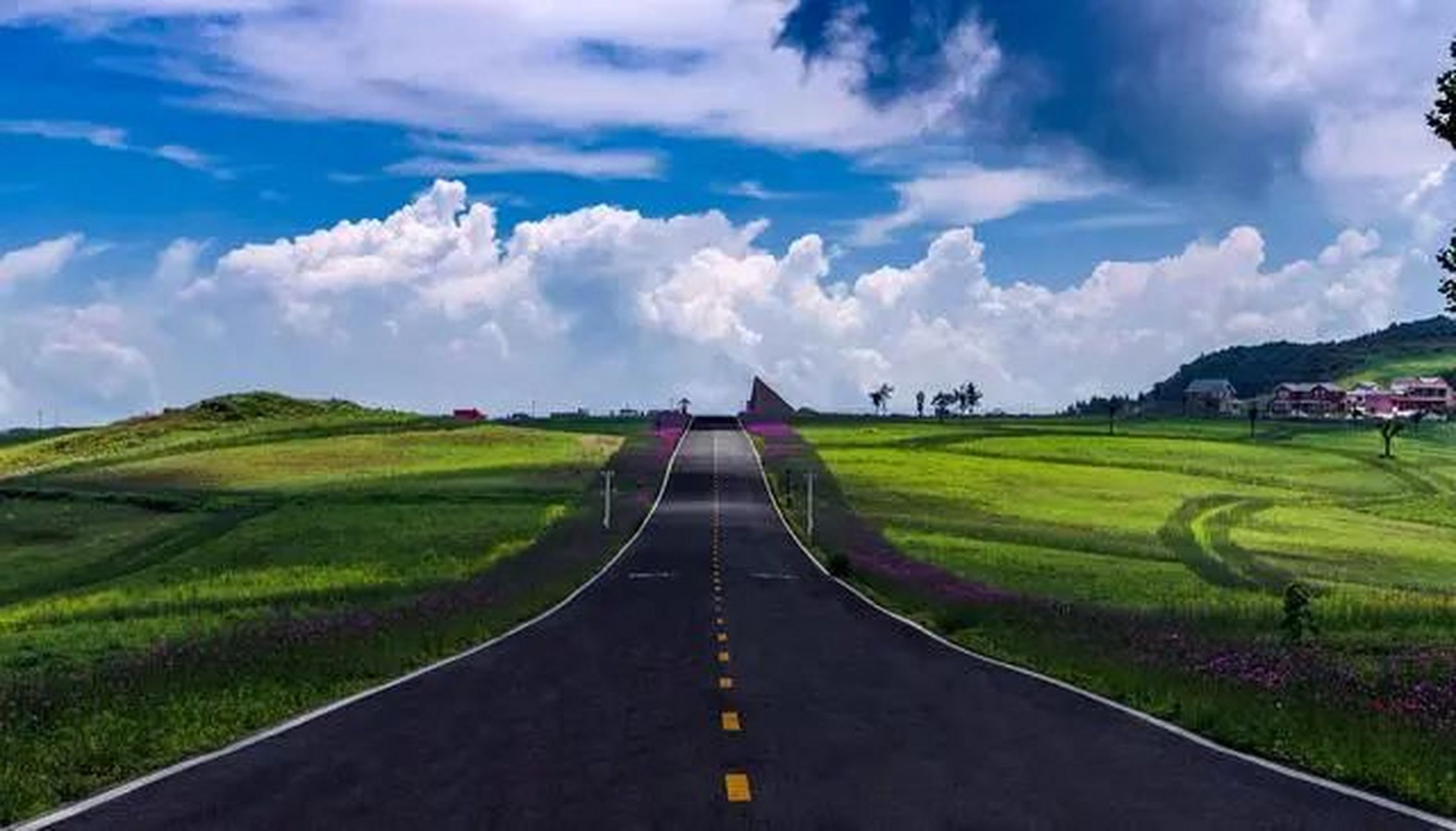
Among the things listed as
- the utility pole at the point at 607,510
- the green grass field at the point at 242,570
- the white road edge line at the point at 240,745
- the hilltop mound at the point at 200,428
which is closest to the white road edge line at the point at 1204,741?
the white road edge line at the point at 240,745

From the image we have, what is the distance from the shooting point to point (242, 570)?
5294cm

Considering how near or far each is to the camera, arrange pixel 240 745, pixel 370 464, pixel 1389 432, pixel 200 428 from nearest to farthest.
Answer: pixel 240 745 < pixel 370 464 < pixel 1389 432 < pixel 200 428

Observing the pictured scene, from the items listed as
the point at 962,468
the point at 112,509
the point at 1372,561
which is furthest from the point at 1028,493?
the point at 112,509

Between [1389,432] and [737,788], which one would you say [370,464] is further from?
[737,788]

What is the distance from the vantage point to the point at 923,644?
2719 centimetres

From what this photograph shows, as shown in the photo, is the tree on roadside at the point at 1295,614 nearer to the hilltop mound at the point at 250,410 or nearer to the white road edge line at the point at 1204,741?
the white road edge line at the point at 1204,741

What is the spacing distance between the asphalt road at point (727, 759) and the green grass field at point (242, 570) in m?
1.45

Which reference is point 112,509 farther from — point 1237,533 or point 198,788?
point 198,788

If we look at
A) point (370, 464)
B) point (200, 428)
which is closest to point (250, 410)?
point (200, 428)

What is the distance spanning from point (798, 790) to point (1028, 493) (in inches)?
3336

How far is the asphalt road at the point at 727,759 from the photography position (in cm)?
1155

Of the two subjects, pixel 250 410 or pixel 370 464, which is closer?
pixel 370 464

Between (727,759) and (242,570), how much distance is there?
42915mm

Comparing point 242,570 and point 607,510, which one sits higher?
point 607,510
